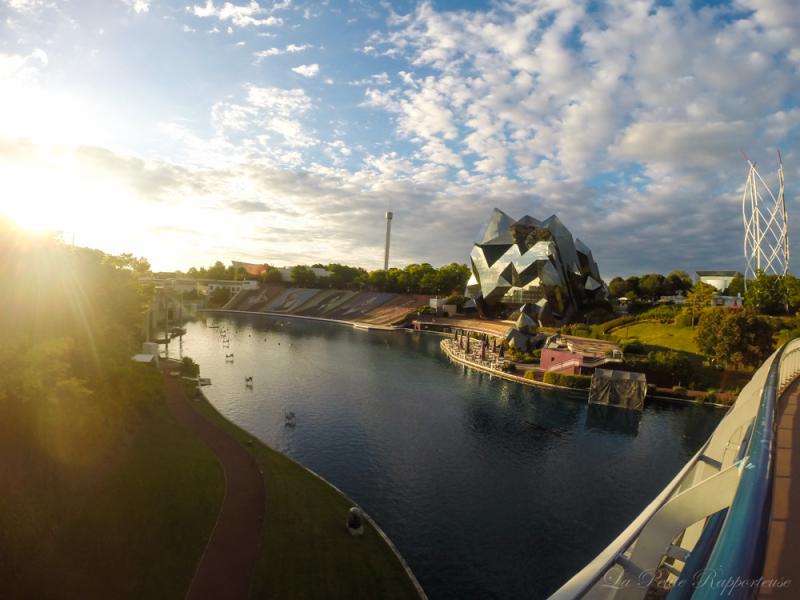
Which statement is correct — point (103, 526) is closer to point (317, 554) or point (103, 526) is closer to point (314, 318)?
point (317, 554)

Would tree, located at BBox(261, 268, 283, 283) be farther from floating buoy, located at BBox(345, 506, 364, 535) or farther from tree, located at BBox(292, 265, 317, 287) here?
floating buoy, located at BBox(345, 506, 364, 535)

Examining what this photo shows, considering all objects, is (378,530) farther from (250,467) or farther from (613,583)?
(613,583)

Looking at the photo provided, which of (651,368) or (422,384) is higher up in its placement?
(651,368)

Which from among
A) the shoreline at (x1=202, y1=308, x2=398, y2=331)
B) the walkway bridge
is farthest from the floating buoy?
the shoreline at (x1=202, y1=308, x2=398, y2=331)

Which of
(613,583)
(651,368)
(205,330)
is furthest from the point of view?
(205,330)

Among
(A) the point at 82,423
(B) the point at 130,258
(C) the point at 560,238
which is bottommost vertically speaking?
(A) the point at 82,423

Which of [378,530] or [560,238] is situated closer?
[378,530]

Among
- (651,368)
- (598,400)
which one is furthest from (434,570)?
(651,368)
